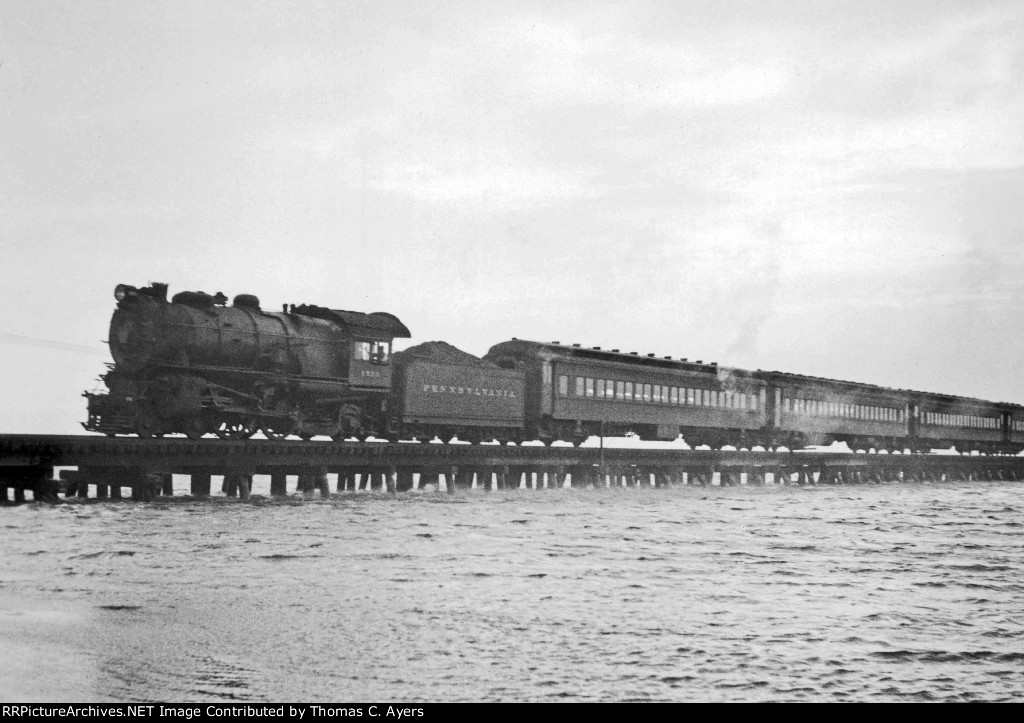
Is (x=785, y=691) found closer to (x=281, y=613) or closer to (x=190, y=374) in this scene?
(x=281, y=613)

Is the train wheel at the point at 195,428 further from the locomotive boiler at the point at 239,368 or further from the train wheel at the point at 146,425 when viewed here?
the train wheel at the point at 146,425

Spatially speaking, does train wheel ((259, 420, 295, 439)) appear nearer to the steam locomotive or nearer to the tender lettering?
the steam locomotive

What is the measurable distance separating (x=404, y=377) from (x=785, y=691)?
22760mm

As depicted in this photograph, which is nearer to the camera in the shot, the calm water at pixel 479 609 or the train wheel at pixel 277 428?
the calm water at pixel 479 609

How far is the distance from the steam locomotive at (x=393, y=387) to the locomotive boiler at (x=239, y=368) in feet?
0.13

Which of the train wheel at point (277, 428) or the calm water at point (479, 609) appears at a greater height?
the train wheel at point (277, 428)

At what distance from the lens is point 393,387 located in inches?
1271

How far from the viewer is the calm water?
10.2 metres

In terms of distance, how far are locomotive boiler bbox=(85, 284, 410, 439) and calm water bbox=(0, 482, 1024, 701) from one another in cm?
246

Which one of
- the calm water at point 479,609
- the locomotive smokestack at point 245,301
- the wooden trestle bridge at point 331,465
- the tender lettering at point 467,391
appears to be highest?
the locomotive smokestack at point 245,301

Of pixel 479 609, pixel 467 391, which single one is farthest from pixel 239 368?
pixel 479 609

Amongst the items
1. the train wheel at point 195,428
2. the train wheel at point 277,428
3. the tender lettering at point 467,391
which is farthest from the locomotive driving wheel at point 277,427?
the tender lettering at point 467,391

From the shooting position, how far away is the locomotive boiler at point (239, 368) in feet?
81.6

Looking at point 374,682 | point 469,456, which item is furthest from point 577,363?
point 374,682
